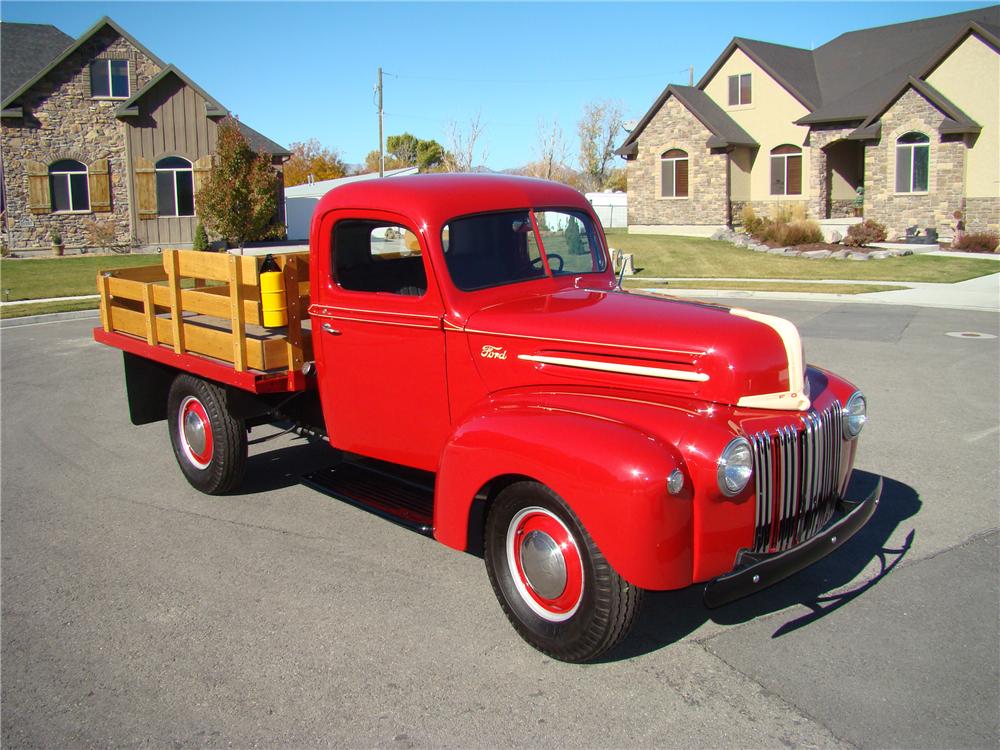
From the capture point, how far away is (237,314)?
5387mm

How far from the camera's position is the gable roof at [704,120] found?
3088cm

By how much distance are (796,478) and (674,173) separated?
1197 inches

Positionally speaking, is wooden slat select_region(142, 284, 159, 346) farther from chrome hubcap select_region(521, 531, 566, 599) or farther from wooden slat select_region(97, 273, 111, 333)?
chrome hubcap select_region(521, 531, 566, 599)

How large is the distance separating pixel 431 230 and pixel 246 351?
1582mm

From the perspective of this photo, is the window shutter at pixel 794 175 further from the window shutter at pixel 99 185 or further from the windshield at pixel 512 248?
the windshield at pixel 512 248

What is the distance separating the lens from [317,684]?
11.9 feet

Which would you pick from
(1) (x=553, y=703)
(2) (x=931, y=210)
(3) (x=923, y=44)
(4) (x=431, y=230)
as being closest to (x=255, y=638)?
(1) (x=553, y=703)

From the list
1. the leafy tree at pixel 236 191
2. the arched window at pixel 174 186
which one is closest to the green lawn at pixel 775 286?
the leafy tree at pixel 236 191

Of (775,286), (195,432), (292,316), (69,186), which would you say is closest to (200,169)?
(69,186)

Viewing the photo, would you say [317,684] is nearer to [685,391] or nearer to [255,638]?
[255,638]

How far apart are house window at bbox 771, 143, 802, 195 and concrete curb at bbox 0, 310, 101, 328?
960 inches

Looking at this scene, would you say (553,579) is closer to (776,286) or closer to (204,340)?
(204,340)

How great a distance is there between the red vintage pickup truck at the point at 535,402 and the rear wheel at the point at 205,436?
22mm

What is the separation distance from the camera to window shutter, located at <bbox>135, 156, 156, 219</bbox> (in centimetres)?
2781
